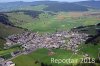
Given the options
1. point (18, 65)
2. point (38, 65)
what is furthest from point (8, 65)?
point (38, 65)

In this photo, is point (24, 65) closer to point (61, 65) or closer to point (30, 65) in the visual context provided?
point (30, 65)

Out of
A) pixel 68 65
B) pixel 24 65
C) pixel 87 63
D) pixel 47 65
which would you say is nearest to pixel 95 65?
pixel 87 63

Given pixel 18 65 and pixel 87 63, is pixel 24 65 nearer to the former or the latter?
pixel 18 65

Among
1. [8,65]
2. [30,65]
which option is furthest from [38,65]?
[8,65]

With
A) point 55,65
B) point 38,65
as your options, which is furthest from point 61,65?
point 38,65

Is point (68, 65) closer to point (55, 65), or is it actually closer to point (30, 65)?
point (55, 65)
